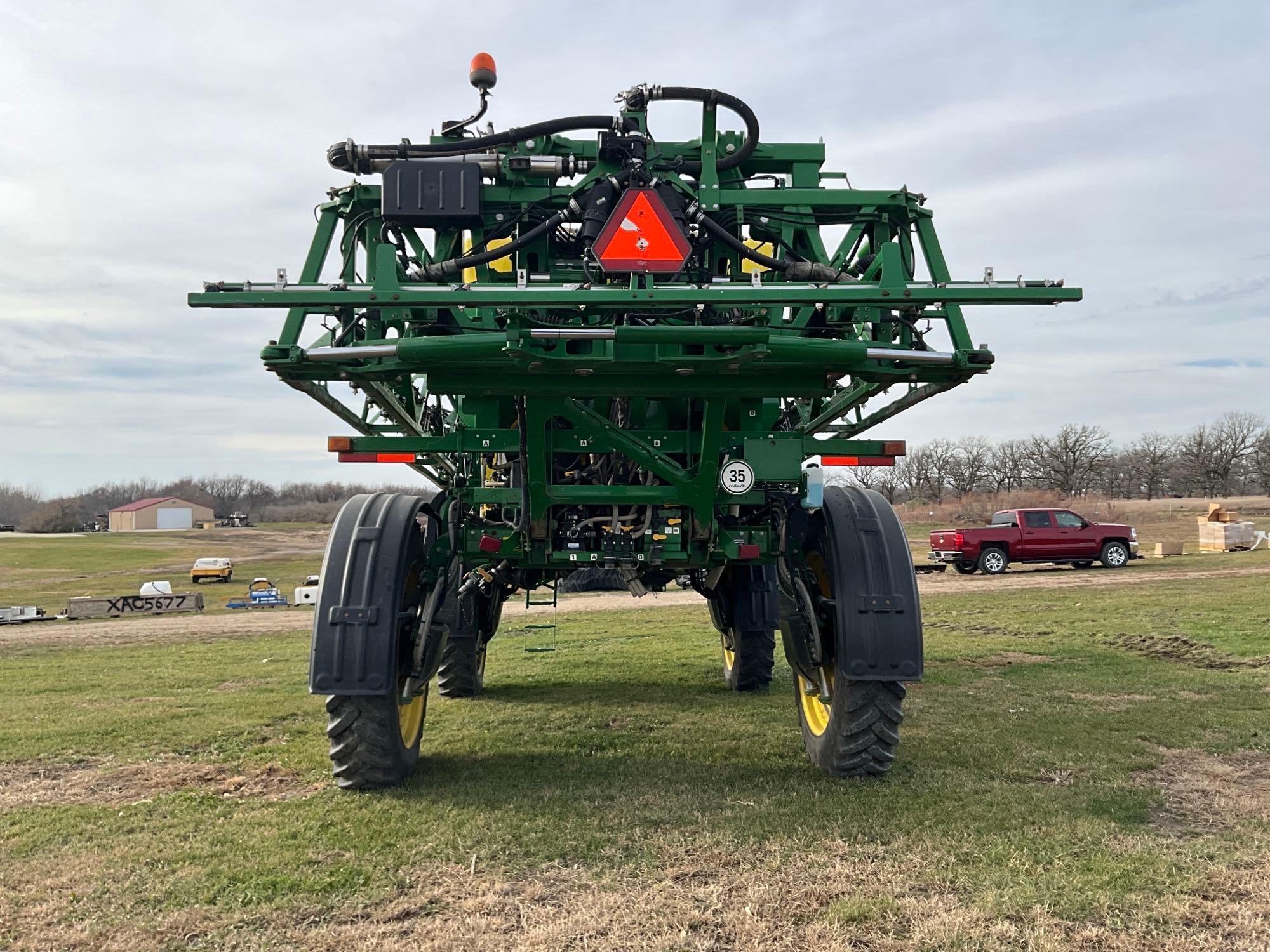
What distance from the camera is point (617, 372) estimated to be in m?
4.43

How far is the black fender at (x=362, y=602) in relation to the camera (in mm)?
4535

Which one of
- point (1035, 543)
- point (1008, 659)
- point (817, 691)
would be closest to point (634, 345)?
point (817, 691)

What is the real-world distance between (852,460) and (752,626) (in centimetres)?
297

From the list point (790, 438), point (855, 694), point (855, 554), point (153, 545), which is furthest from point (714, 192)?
point (153, 545)

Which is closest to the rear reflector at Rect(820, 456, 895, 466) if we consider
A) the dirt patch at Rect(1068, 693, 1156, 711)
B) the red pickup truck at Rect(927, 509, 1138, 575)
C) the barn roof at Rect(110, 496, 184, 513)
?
the dirt patch at Rect(1068, 693, 1156, 711)

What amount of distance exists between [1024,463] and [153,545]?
6250cm

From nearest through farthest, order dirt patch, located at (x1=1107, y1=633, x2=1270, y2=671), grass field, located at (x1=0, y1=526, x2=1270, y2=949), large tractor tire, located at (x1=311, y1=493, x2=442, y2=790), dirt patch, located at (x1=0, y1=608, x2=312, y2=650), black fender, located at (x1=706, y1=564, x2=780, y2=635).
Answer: grass field, located at (x1=0, y1=526, x2=1270, y2=949) → large tractor tire, located at (x1=311, y1=493, x2=442, y2=790) → black fender, located at (x1=706, y1=564, x2=780, y2=635) → dirt patch, located at (x1=1107, y1=633, x2=1270, y2=671) → dirt patch, located at (x1=0, y1=608, x2=312, y2=650)

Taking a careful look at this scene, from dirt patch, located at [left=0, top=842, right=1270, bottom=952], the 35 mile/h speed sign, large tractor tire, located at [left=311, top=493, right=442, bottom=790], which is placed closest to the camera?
dirt patch, located at [left=0, top=842, right=1270, bottom=952]

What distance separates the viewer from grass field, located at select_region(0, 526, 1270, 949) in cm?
315

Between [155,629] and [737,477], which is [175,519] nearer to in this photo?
[155,629]

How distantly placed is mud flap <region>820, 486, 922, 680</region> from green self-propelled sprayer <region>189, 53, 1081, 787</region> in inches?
0.5

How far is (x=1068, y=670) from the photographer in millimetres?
8852

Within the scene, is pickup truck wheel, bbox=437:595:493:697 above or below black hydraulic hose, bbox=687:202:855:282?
below

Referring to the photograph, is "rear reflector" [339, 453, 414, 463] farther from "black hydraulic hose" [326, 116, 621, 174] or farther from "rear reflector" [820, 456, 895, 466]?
"rear reflector" [820, 456, 895, 466]
